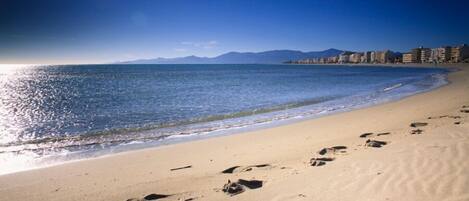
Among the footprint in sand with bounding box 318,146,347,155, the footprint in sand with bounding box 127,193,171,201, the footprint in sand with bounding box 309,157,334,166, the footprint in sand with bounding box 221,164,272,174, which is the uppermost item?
the footprint in sand with bounding box 309,157,334,166

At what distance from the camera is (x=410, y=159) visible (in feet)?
22.4

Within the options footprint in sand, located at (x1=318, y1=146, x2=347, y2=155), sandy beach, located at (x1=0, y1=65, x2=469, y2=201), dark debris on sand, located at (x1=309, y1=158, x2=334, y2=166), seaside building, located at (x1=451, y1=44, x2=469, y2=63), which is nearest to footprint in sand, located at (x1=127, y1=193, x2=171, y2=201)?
sandy beach, located at (x1=0, y1=65, x2=469, y2=201)

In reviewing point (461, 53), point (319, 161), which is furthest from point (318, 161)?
point (461, 53)

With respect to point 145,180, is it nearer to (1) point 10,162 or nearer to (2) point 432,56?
(1) point 10,162

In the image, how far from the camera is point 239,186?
5.91 m

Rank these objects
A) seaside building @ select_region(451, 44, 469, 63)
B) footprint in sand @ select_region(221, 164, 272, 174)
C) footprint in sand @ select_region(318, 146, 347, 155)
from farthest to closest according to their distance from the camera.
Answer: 1. seaside building @ select_region(451, 44, 469, 63)
2. footprint in sand @ select_region(318, 146, 347, 155)
3. footprint in sand @ select_region(221, 164, 272, 174)

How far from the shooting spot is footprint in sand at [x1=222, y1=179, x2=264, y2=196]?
5758 mm

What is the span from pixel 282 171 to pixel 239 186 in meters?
1.35

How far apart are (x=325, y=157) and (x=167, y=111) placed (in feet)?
47.6

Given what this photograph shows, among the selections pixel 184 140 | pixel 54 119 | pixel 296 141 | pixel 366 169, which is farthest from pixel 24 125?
pixel 366 169

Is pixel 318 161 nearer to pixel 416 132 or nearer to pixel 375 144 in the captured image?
pixel 375 144

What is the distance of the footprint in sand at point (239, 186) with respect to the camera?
576cm

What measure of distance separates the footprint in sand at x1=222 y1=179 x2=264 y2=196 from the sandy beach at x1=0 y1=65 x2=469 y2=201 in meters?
0.05

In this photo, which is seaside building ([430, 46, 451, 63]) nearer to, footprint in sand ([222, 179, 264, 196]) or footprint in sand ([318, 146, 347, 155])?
footprint in sand ([318, 146, 347, 155])
